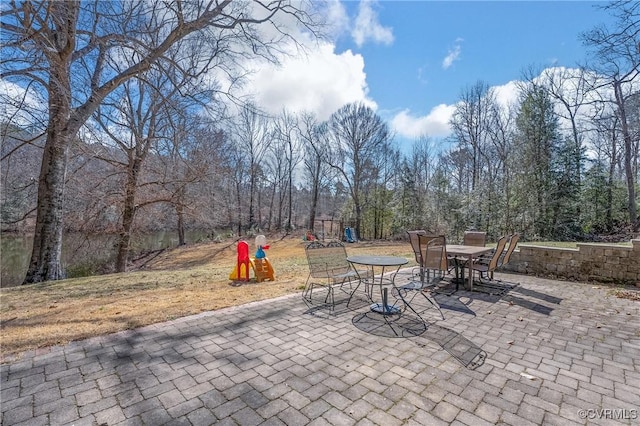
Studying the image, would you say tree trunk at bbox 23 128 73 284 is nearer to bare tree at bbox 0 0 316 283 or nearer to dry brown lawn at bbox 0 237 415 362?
bare tree at bbox 0 0 316 283

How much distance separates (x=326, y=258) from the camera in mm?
4574

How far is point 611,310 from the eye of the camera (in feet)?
13.0

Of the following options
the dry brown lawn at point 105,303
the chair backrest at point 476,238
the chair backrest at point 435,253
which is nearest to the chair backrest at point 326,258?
the dry brown lawn at point 105,303

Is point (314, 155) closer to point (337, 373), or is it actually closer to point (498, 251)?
point (498, 251)

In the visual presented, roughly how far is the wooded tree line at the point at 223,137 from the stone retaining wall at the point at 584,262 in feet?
10.2

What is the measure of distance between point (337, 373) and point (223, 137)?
584 inches

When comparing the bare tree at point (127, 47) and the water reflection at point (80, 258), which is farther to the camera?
the water reflection at point (80, 258)

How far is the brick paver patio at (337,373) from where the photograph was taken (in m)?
1.82

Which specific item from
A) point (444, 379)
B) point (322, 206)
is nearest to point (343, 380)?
point (444, 379)

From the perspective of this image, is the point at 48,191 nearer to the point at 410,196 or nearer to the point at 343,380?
the point at 343,380

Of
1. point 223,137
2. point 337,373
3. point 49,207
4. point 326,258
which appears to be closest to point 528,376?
point 337,373

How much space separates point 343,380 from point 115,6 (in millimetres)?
6412

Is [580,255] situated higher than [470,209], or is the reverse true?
[470,209]

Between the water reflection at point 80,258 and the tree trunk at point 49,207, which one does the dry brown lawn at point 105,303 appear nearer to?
the tree trunk at point 49,207
